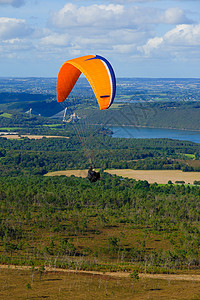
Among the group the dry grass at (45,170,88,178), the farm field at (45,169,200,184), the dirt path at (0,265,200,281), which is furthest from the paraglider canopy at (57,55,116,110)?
the farm field at (45,169,200,184)

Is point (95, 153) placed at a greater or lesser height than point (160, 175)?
greater

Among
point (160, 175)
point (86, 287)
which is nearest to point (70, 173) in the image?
point (160, 175)

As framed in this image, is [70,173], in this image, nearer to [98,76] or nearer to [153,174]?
[153,174]

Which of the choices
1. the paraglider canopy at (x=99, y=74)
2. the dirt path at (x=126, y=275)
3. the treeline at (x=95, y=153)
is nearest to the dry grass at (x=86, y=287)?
the dirt path at (x=126, y=275)

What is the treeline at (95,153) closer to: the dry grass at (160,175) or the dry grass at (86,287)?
the dry grass at (160,175)

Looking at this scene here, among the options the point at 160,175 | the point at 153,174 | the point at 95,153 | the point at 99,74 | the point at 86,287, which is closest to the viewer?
the point at 99,74

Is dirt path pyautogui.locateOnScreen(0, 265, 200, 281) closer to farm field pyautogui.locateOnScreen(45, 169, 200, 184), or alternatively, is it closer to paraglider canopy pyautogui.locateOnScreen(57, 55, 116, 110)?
paraglider canopy pyautogui.locateOnScreen(57, 55, 116, 110)
